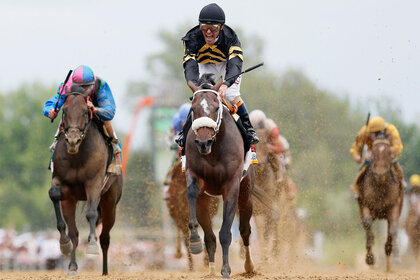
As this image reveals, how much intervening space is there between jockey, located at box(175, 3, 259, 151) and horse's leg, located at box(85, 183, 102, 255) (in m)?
1.29

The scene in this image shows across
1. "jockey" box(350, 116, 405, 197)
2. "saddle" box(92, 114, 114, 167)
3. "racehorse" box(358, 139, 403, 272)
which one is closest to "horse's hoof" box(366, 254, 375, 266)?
"racehorse" box(358, 139, 403, 272)

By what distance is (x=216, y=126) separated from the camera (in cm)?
908

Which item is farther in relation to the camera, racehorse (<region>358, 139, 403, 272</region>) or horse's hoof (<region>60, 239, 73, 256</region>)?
racehorse (<region>358, 139, 403, 272</region>)

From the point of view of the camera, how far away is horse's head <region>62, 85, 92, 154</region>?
9.97m

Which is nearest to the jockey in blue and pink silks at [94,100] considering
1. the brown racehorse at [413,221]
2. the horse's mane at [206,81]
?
the horse's mane at [206,81]

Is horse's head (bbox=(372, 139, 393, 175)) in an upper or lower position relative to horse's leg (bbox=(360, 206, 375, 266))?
upper

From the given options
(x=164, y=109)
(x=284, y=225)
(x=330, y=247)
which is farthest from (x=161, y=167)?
(x=284, y=225)

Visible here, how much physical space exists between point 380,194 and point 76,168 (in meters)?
6.77

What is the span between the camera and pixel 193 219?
908cm

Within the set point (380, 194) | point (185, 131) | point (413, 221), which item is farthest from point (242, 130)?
point (413, 221)

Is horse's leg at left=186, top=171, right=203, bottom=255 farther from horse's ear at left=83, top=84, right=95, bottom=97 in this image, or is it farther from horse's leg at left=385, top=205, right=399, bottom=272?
horse's leg at left=385, top=205, right=399, bottom=272

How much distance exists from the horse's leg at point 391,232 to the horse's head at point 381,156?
0.83 metres

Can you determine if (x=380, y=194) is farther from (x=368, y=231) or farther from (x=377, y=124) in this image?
(x=377, y=124)

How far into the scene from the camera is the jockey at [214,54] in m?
9.92
